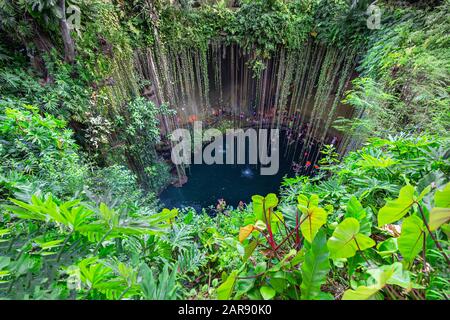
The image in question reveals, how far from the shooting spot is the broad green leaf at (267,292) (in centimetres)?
63

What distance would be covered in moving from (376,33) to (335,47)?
1.03 metres

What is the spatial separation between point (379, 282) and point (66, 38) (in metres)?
3.67

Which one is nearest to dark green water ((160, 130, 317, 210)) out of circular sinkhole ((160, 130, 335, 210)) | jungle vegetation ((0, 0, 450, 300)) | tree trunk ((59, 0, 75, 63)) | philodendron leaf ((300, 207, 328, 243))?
circular sinkhole ((160, 130, 335, 210))

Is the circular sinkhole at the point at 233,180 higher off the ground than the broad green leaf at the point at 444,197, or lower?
lower

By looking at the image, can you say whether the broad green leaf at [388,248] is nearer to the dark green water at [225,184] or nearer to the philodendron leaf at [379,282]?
the philodendron leaf at [379,282]

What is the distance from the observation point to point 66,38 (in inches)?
114

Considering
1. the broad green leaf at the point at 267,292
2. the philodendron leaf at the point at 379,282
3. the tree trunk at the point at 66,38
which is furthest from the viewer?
the tree trunk at the point at 66,38

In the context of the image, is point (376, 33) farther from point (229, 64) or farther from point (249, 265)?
point (249, 265)

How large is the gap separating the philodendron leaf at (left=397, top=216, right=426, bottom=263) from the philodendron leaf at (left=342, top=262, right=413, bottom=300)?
121 mm

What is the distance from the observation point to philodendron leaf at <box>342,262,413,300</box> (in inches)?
20.6

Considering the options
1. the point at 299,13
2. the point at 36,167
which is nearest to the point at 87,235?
the point at 36,167

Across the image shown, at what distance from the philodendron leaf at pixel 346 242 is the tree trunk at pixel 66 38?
11.4 feet

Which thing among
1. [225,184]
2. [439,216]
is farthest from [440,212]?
[225,184]

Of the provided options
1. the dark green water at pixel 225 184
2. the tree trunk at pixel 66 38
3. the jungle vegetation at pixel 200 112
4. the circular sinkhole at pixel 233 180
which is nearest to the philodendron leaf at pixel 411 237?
the jungle vegetation at pixel 200 112
